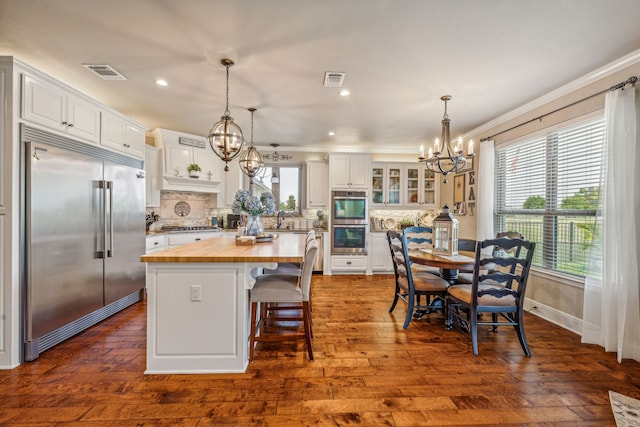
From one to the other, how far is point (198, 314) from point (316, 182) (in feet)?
13.1

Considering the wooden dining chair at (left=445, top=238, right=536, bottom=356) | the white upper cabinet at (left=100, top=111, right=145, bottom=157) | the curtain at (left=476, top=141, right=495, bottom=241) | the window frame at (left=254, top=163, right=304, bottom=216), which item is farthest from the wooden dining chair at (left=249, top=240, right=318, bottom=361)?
the window frame at (left=254, top=163, right=304, bottom=216)

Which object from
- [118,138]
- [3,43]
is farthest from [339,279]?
[3,43]

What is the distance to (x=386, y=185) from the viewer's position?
5844mm

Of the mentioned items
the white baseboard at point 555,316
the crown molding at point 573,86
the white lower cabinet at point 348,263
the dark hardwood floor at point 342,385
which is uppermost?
the crown molding at point 573,86

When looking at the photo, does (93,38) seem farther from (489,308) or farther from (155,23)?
(489,308)

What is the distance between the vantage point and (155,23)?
80.4 inches

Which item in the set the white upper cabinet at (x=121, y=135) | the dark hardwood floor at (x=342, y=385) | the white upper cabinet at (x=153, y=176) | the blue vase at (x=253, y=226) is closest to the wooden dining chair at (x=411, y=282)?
the dark hardwood floor at (x=342, y=385)

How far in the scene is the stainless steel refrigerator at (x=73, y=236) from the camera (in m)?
2.28

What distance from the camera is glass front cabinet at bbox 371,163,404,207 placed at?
5848 millimetres

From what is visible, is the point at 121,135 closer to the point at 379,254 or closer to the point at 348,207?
the point at 348,207

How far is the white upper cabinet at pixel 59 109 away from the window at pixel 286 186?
10.5ft

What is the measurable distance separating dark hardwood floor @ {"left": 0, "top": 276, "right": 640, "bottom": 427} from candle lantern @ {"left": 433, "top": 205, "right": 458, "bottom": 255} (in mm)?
870

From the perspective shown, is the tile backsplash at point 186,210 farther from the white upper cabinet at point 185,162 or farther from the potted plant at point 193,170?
the potted plant at point 193,170

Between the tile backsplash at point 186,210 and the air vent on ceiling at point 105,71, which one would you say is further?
the tile backsplash at point 186,210
